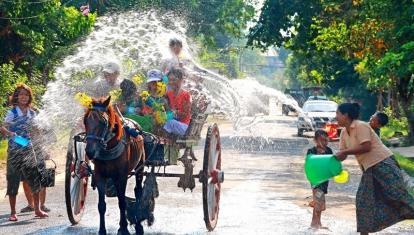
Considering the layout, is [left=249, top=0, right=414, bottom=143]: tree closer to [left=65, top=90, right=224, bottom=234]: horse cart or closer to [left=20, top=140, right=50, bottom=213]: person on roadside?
[left=65, top=90, right=224, bottom=234]: horse cart

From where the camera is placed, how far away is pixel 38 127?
12.6 metres

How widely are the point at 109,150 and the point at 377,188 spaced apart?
300 cm

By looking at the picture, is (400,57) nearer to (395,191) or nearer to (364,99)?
(395,191)

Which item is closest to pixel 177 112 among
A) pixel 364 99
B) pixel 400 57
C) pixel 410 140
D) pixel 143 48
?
pixel 143 48

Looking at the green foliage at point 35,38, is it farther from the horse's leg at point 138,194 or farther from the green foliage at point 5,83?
the horse's leg at point 138,194

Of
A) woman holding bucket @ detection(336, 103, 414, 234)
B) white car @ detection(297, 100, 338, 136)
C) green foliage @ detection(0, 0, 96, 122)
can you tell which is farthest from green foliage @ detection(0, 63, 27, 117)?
white car @ detection(297, 100, 338, 136)

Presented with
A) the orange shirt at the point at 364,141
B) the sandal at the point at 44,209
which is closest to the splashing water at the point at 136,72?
the sandal at the point at 44,209

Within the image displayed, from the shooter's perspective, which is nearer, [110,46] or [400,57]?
[110,46]

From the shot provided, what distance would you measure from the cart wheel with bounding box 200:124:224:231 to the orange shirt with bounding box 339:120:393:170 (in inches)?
83.0

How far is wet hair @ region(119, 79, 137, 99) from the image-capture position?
11539 millimetres

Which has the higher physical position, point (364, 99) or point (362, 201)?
point (364, 99)

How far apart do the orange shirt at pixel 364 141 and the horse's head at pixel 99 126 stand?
2.56 meters

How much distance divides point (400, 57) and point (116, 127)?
10819mm

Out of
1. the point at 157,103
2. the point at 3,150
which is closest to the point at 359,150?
the point at 157,103
